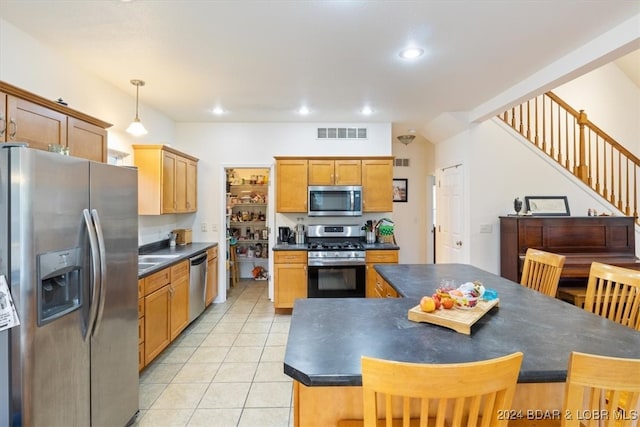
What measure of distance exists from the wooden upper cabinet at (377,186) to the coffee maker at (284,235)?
118 centimetres

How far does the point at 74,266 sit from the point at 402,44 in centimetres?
264

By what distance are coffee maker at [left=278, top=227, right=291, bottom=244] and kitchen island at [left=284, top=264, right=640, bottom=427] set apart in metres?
2.99

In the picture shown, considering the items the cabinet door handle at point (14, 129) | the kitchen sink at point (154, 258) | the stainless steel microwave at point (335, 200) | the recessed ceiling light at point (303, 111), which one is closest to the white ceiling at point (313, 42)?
the recessed ceiling light at point (303, 111)

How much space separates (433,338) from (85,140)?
2.70 meters

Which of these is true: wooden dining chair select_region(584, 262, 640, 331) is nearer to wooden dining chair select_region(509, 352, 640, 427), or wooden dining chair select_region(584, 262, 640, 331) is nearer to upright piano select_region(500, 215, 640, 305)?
wooden dining chair select_region(509, 352, 640, 427)

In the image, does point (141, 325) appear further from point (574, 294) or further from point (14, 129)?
point (574, 294)

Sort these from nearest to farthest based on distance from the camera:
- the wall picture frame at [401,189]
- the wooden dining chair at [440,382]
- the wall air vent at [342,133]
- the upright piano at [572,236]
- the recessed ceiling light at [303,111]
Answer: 1. the wooden dining chair at [440,382]
2. the upright piano at [572,236]
3. the recessed ceiling light at [303,111]
4. the wall air vent at [342,133]
5. the wall picture frame at [401,189]

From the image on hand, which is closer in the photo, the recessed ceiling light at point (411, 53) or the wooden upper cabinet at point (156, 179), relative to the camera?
the recessed ceiling light at point (411, 53)

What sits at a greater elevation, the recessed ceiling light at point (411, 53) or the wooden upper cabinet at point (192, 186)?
the recessed ceiling light at point (411, 53)

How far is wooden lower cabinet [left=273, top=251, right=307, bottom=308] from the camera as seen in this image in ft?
14.0

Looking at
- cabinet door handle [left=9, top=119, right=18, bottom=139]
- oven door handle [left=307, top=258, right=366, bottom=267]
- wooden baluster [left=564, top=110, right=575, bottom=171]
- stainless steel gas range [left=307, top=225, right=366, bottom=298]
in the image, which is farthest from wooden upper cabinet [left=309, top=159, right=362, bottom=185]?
cabinet door handle [left=9, top=119, right=18, bottom=139]

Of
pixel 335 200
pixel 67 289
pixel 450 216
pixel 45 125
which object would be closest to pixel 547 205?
pixel 450 216

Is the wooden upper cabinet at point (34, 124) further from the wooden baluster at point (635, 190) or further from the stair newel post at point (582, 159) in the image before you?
the wooden baluster at point (635, 190)

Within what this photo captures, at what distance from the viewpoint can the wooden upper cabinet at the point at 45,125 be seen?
1.78 meters
